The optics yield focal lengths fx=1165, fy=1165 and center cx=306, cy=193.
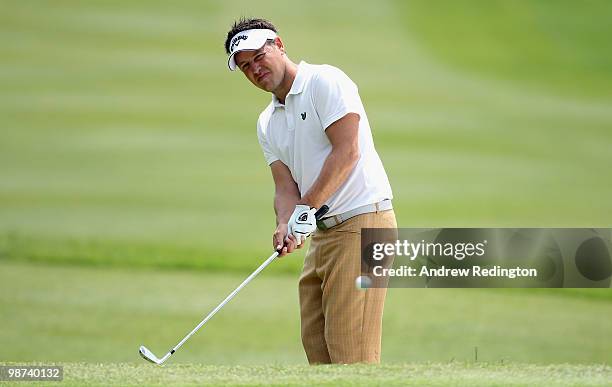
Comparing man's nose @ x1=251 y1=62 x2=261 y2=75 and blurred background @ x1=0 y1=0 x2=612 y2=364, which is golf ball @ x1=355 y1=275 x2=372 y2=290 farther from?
blurred background @ x1=0 y1=0 x2=612 y2=364

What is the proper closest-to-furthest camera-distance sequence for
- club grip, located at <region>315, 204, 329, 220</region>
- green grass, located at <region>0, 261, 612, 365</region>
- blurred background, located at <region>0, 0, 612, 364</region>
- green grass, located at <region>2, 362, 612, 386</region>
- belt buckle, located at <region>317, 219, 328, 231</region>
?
green grass, located at <region>2, 362, 612, 386</region> < club grip, located at <region>315, 204, 329, 220</region> < belt buckle, located at <region>317, 219, 328, 231</region> < green grass, located at <region>0, 261, 612, 365</region> < blurred background, located at <region>0, 0, 612, 364</region>

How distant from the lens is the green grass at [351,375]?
10.8ft

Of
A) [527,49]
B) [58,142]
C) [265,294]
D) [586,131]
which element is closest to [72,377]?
[265,294]

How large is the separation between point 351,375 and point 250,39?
1.48 m

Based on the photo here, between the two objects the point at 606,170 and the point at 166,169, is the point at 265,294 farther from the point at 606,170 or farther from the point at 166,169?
the point at 606,170

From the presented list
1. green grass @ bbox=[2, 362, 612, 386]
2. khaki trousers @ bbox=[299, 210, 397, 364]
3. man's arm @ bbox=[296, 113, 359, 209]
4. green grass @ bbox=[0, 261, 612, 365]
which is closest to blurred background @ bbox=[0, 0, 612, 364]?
green grass @ bbox=[0, 261, 612, 365]

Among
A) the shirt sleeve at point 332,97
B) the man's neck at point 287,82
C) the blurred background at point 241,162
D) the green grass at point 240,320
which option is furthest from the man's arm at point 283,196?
the blurred background at point 241,162

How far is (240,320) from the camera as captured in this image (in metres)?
8.87

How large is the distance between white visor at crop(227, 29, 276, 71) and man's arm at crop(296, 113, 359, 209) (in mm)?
444

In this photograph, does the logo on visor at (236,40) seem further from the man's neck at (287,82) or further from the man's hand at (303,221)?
the man's hand at (303,221)

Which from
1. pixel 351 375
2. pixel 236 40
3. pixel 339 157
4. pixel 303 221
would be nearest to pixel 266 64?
pixel 236 40

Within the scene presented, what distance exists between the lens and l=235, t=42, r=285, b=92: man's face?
14.2 feet

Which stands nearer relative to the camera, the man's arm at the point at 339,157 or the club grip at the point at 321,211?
the man's arm at the point at 339,157

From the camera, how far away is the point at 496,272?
1016 centimetres
